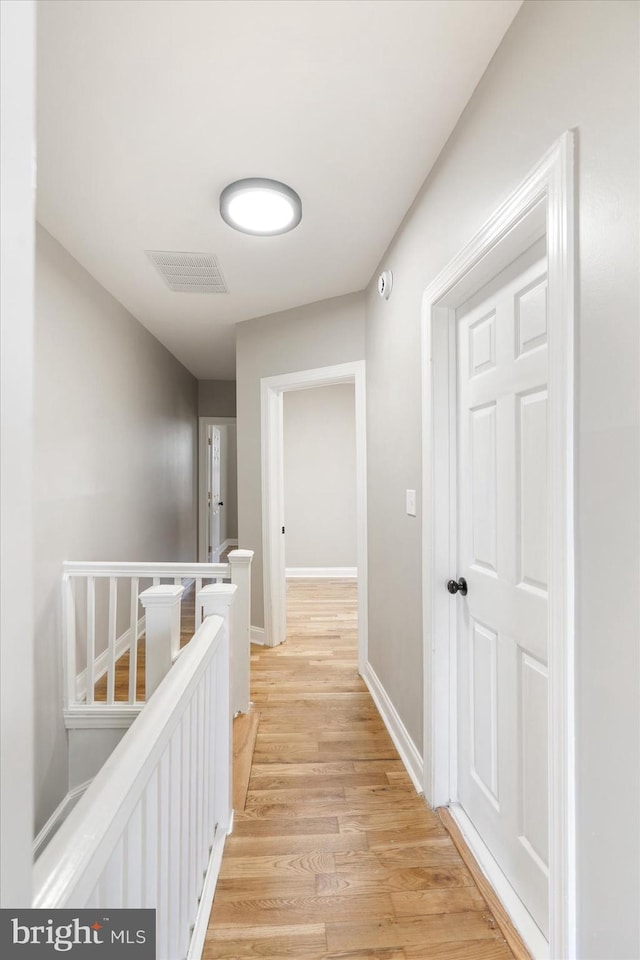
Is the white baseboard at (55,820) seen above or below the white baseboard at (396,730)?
below

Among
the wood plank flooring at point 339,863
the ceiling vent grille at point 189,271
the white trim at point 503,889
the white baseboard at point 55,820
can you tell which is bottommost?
the white baseboard at point 55,820

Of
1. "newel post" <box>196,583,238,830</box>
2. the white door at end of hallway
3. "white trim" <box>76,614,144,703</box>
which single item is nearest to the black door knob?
"newel post" <box>196,583,238,830</box>

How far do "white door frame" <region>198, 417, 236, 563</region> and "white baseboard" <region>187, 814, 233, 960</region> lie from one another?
14.5ft

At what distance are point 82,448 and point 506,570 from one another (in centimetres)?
243

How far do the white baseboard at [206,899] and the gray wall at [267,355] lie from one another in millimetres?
1966

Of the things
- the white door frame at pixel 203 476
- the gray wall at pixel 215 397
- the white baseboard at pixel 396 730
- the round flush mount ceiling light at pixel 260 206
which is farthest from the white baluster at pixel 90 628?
the gray wall at pixel 215 397

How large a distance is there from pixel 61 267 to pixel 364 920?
3.07m

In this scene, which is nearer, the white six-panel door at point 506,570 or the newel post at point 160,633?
the white six-panel door at point 506,570

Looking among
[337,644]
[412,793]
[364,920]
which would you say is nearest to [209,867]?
[364,920]

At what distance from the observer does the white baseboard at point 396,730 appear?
186cm

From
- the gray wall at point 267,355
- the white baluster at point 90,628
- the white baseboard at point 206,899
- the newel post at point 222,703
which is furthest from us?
the gray wall at point 267,355

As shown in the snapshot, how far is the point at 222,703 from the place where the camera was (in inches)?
59.5

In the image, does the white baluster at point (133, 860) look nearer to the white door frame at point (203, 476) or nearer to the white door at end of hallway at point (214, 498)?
the white door frame at point (203, 476)

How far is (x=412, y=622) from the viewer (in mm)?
1966
